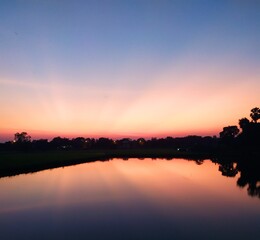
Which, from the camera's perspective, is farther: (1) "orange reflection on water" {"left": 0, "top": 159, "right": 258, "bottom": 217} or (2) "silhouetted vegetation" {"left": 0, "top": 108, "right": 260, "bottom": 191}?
(2) "silhouetted vegetation" {"left": 0, "top": 108, "right": 260, "bottom": 191}

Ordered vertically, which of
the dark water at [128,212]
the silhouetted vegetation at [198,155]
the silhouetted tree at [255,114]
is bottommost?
the dark water at [128,212]

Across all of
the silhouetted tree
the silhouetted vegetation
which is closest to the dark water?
the silhouetted vegetation

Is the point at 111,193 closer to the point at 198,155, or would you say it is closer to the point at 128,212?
the point at 128,212

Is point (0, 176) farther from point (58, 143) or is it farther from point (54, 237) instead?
point (58, 143)

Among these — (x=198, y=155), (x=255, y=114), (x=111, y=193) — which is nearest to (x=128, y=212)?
(x=111, y=193)

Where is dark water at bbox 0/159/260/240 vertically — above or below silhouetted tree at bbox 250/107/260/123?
below

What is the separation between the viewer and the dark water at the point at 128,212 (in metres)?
15.7

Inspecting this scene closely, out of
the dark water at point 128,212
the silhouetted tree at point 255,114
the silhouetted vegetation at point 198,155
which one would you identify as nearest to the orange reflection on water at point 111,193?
the dark water at point 128,212

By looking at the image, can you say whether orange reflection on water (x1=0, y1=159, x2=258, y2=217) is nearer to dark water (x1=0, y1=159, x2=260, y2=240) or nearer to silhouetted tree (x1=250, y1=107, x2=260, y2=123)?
dark water (x1=0, y1=159, x2=260, y2=240)

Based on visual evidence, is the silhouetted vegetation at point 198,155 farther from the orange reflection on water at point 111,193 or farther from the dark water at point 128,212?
the dark water at point 128,212

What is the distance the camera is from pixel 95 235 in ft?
50.2

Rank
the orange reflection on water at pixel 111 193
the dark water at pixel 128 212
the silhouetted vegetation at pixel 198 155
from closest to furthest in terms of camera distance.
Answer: the dark water at pixel 128 212
the orange reflection on water at pixel 111 193
the silhouetted vegetation at pixel 198 155

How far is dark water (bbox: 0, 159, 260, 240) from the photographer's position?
15.7 m

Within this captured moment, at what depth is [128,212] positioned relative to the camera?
20.3 m
